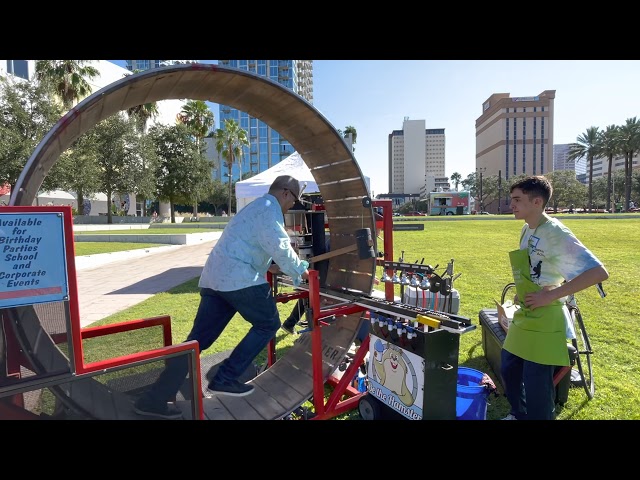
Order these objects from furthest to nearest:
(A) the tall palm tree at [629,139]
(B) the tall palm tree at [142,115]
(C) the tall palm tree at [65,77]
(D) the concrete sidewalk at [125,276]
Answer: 1. (A) the tall palm tree at [629,139]
2. (B) the tall palm tree at [142,115]
3. (C) the tall palm tree at [65,77]
4. (D) the concrete sidewalk at [125,276]

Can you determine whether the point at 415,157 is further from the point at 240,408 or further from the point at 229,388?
the point at 229,388

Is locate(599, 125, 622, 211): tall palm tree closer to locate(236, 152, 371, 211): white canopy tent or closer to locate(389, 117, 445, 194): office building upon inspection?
locate(236, 152, 371, 211): white canopy tent

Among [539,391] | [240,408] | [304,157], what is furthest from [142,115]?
[539,391]

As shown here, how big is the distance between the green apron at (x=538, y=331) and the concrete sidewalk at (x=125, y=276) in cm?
664

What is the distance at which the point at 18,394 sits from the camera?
2.10 meters

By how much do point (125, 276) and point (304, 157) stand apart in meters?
9.48

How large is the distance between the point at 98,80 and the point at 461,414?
5813cm

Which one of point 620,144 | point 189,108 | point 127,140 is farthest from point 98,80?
point 620,144

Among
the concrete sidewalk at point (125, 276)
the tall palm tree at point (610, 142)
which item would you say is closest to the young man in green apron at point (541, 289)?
the concrete sidewalk at point (125, 276)

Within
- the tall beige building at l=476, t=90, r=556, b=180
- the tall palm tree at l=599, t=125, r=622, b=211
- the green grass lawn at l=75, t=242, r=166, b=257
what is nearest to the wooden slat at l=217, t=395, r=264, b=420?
the green grass lawn at l=75, t=242, r=166, b=257

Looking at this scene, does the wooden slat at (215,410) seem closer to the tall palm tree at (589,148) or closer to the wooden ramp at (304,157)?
the wooden ramp at (304,157)

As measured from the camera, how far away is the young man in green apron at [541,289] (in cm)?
263

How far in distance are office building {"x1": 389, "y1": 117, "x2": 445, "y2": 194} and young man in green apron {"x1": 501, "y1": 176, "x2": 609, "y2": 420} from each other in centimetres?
15926

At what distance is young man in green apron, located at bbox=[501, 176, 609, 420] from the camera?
8.63 feet
